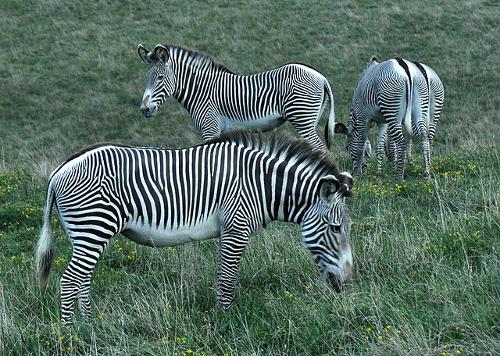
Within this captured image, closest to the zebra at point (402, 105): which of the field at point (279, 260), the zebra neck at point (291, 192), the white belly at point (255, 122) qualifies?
the field at point (279, 260)

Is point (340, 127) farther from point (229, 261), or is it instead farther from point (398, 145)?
point (229, 261)

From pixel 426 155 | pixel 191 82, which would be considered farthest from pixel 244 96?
pixel 426 155

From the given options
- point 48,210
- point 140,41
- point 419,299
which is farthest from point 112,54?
point 419,299

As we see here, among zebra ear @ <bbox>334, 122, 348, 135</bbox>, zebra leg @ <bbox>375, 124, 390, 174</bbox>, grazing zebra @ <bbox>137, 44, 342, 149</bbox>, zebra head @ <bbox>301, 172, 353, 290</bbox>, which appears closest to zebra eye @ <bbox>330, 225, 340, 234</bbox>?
zebra head @ <bbox>301, 172, 353, 290</bbox>

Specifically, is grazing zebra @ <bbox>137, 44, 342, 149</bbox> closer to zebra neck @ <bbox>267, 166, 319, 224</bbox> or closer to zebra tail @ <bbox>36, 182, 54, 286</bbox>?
zebra neck @ <bbox>267, 166, 319, 224</bbox>

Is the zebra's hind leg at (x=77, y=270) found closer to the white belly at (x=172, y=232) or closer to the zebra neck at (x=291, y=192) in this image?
the white belly at (x=172, y=232)

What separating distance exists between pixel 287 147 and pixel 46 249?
2568 mm

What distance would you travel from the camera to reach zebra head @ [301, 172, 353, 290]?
641 cm

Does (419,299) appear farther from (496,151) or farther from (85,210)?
(496,151)

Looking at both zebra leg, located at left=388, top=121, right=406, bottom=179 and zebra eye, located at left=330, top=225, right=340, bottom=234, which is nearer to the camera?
zebra eye, located at left=330, top=225, right=340, bottom=234

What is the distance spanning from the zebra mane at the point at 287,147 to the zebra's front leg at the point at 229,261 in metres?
0.90

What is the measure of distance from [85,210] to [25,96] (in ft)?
59.4

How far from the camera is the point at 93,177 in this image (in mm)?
6500

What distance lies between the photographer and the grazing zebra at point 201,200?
645 cm
